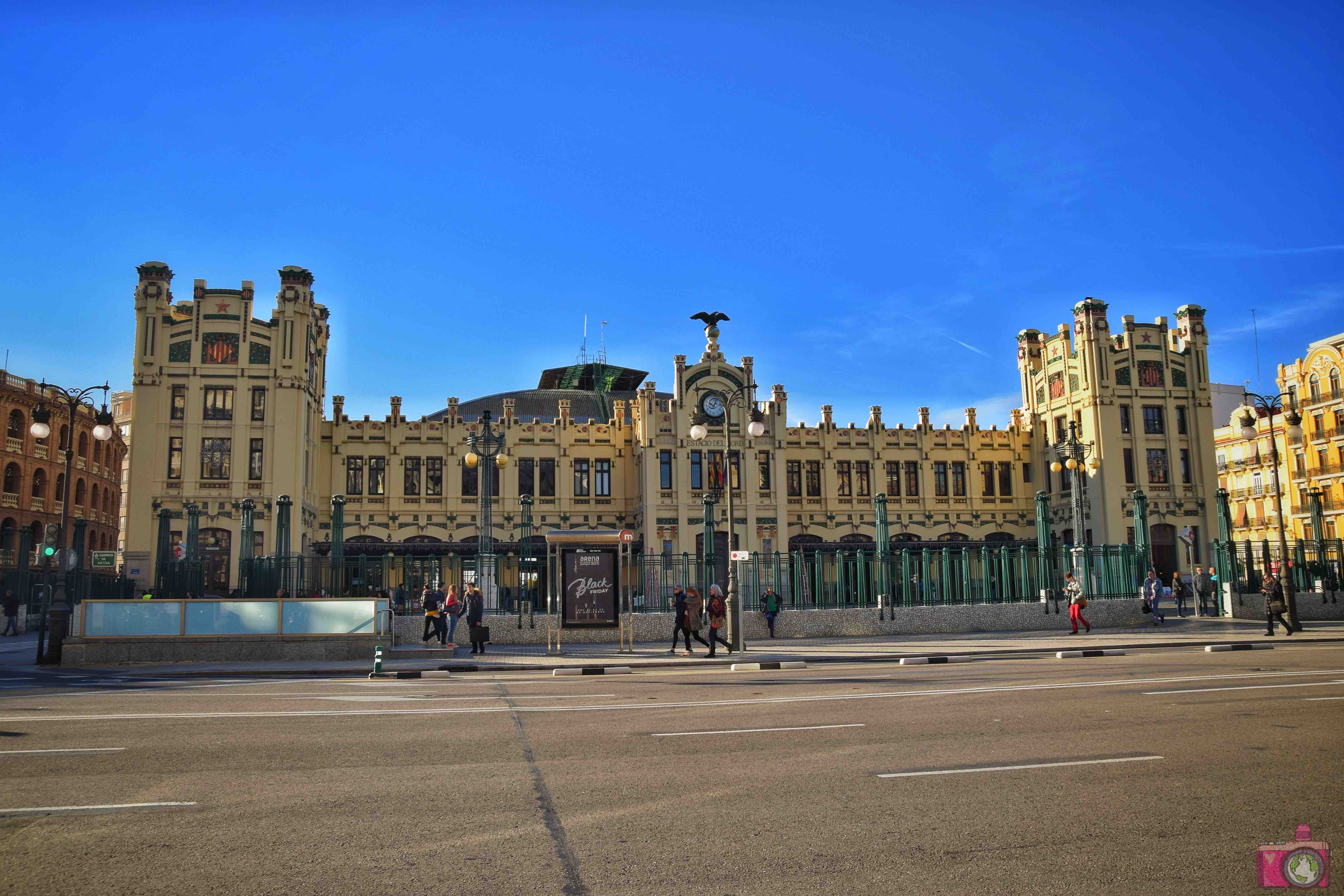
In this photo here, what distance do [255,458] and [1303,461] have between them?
66698 millimetres

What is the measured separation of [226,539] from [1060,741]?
158ft

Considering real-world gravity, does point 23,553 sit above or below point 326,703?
above

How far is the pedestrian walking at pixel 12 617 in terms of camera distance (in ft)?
125

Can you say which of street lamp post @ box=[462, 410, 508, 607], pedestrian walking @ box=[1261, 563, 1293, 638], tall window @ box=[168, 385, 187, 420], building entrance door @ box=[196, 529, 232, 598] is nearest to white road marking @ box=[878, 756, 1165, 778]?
street lamp post @ box=[462, 410, 508, 607]

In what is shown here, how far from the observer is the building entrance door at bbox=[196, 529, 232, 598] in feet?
161

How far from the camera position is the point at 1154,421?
6072 centimetres

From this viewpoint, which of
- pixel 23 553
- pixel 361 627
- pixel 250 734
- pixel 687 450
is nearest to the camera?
pixel 250 734

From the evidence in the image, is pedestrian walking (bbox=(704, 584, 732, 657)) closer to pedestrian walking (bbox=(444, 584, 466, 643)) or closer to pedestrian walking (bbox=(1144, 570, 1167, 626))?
pedestrian walking (bbox=(444, 584, 466, 643))

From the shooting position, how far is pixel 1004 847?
650 cm

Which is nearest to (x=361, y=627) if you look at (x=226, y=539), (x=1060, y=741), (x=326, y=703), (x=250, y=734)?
(x=326, y=703)

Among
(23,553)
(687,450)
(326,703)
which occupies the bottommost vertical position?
(326,703)

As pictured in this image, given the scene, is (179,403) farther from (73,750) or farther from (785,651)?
(73,750)

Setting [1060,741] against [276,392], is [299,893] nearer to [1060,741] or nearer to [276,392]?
[1060,741]

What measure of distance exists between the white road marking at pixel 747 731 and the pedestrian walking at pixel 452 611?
16716 mm
